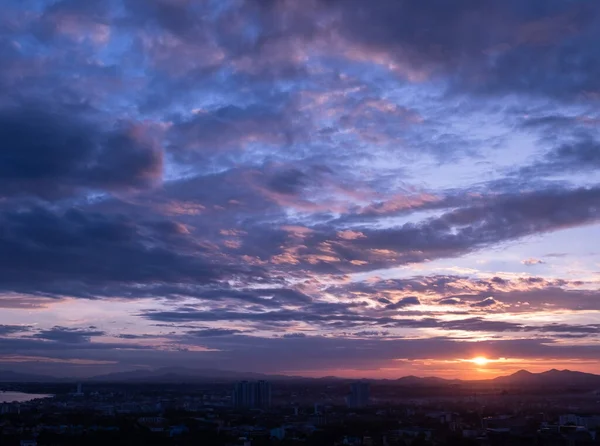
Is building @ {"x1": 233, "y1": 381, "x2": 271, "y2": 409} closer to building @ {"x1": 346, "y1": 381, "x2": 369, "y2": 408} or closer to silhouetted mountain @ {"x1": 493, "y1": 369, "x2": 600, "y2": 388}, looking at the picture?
building @ {"x1": 346, "y1": 381, "x2": 369, "y2": 408}

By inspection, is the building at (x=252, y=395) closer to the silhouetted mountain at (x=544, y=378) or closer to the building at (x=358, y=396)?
the building at (x=358, y=396)

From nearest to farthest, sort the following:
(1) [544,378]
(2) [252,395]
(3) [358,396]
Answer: (3) [358,396] < (2) [252,395] < (1) [544,378]

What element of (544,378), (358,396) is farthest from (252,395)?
(544,378)

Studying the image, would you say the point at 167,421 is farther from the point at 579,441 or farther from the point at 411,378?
the point at 411,378

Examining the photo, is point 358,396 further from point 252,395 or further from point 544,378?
point 544,378

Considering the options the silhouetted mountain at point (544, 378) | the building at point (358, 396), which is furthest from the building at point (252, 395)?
the silhouetted mountain at point (544, 378)

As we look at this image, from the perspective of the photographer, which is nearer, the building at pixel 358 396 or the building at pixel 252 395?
the building at pixel 358 396

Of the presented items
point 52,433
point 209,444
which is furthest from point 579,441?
point 52,433
